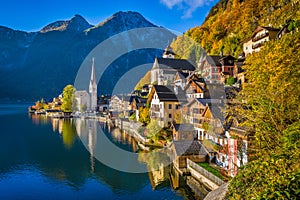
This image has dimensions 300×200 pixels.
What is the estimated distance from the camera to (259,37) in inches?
1699

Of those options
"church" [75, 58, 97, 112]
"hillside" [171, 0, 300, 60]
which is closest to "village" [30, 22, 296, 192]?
"hillside" [171, 0, 300, 60]

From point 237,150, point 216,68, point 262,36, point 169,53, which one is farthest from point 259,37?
point 169,53

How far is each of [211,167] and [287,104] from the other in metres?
11.5

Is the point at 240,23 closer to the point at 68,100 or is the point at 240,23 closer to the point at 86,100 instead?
the point at 68,100

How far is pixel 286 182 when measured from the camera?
5004mm

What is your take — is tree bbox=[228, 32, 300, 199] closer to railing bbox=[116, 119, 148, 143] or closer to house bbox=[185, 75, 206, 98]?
house bbox=[185, 75, 206, 98]

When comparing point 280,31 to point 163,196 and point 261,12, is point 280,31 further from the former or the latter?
point 163,196

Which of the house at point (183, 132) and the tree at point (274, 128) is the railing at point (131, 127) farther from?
the tree at point (274, 128)

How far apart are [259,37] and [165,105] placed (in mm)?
21584

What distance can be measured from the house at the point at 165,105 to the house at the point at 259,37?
16.9 meters

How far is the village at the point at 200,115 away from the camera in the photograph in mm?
21689

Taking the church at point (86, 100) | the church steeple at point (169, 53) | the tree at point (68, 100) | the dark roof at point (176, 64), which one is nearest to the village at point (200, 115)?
the dark roof at point (176, 64)

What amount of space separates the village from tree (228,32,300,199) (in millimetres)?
2509

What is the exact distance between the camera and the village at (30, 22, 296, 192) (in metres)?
21.7
